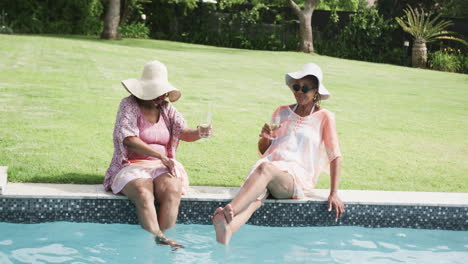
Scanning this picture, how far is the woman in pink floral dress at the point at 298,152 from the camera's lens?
501cm

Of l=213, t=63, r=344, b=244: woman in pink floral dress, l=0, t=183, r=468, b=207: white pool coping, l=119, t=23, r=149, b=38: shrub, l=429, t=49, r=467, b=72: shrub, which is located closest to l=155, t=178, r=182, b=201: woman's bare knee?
l=0, t=183, r=468, b=207: white pool coping

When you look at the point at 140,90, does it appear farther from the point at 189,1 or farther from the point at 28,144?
the point at 189,1

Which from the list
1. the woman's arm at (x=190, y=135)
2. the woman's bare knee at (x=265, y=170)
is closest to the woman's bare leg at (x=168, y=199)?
the woman's arm at (x=190, y=135)

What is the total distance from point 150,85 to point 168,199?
0.93 metres

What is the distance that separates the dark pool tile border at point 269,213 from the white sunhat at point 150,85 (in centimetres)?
85

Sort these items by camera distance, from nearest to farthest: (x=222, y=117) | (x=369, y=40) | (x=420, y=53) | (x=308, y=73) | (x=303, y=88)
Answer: (x=308, y=73) < (x=303, y=88) < (x=222, y=117) < (x=420, y=53) < (x=369, y=40)

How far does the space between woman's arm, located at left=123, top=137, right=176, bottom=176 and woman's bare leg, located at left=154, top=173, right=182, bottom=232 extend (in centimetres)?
10

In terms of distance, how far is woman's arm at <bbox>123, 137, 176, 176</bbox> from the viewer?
5.04 m

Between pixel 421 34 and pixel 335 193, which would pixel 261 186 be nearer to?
pixel 335 193

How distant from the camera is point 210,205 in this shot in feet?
17.1

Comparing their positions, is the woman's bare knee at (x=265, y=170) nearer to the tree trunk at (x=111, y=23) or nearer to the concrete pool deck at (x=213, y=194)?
the concrete pool deck at (x=213, y=194)

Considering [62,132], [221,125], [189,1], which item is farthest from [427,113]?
[189,1]

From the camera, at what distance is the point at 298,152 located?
539 cm

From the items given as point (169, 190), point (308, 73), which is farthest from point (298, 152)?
point (169, 190)
